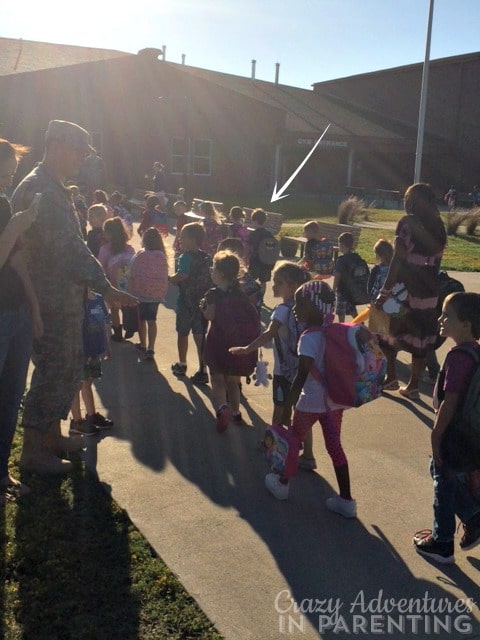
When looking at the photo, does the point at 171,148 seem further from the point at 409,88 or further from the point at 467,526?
the point at 467,526

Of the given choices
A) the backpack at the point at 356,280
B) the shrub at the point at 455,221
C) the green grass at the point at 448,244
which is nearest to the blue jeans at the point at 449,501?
the backpack at the point at 356,280

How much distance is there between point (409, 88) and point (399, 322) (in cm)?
4417

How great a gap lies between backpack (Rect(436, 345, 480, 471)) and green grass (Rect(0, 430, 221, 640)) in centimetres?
149

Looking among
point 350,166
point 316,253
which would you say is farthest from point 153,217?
point 350,166

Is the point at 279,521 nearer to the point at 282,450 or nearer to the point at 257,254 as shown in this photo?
the point at 282,450

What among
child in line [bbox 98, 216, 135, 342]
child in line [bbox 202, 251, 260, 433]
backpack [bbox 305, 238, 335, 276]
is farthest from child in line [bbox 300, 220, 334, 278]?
child in line [bbox 202, 251, 260, 433]

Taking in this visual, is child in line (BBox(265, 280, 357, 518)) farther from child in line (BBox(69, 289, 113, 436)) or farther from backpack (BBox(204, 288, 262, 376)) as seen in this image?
child in line (BBox(69, 289, 113, 436))

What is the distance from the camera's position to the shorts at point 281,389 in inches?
203

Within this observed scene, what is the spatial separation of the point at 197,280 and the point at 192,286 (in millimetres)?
79

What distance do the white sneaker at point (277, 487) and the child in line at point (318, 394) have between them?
0.28m

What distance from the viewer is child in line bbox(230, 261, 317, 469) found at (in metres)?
4.86

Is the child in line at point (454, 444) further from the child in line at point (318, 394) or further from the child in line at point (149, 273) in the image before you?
the child in line at point (149, 273)

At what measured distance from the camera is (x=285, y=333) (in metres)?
5.00

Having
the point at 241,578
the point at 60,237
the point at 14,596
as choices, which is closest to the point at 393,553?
the point at 241,578
